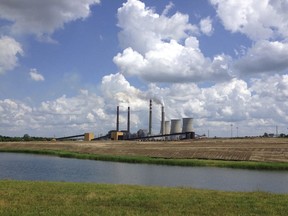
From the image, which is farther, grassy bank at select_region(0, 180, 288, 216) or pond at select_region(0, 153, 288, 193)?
pond at select_region(0, 153, 288, 193)

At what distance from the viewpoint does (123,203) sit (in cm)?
2064

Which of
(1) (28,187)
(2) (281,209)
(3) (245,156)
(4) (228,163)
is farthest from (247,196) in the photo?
(3) (245,156)

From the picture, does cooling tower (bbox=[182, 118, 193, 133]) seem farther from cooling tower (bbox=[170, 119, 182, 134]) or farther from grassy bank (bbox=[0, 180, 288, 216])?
grassy bank (bbox=[0, 180, 288, 216])

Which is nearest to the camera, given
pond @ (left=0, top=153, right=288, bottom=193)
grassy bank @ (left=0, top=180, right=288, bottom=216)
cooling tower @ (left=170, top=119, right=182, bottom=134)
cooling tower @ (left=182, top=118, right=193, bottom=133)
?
grassy bank @ (left=0, top=180, right=288, bottom=216)

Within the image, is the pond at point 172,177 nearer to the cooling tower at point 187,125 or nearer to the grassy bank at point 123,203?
the grassy bank at point 123,203

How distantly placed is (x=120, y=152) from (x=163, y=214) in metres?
96.8

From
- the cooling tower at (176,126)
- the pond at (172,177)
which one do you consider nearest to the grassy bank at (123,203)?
the pond at (172,177)

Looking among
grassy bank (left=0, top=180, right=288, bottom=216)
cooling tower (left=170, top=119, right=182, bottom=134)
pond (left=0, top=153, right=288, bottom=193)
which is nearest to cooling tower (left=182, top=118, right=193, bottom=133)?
cooling tower (left=170, top=119, right=182, bottom=134)

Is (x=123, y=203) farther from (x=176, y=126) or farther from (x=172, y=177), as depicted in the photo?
(x=176, y=126)

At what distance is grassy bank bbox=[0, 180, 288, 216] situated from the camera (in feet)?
60.0

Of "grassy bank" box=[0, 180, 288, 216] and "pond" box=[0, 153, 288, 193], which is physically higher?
"grassy bank" box=[0, 180, 288, 216]

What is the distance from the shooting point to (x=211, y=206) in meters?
20.3

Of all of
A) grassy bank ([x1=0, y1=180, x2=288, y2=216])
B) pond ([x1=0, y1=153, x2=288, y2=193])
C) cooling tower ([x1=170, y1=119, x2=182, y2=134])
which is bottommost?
pond ([x1=0, y1=153, x2=288, y2=193])

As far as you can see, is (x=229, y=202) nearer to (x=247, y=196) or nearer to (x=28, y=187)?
(x=247, y=196)
